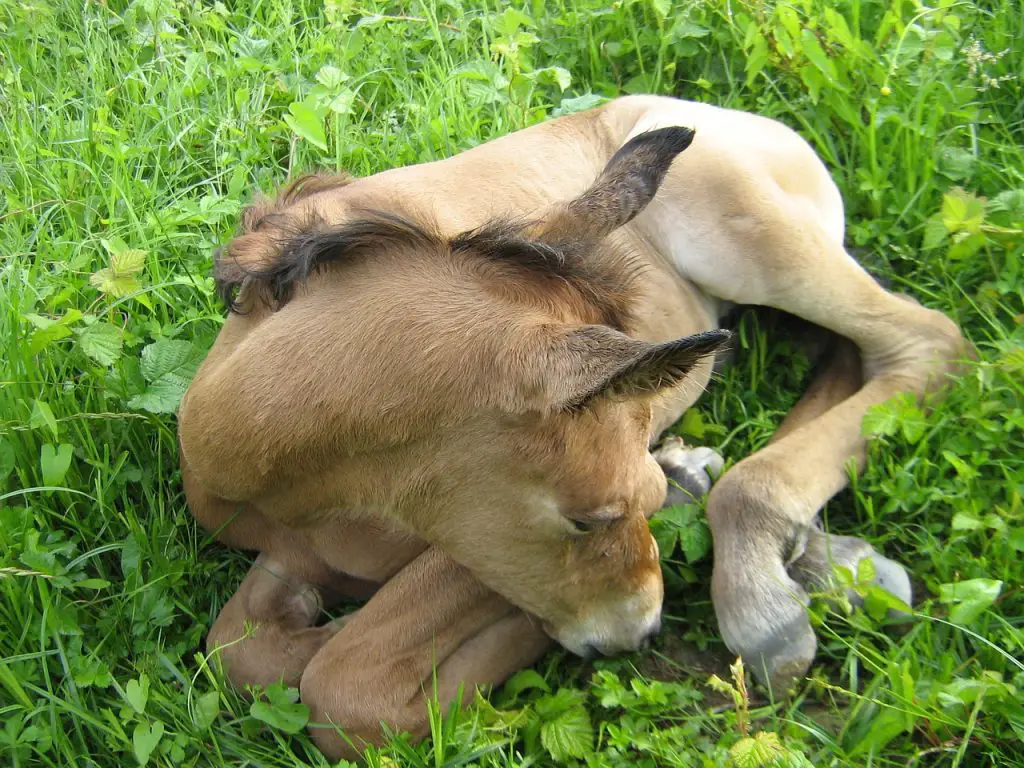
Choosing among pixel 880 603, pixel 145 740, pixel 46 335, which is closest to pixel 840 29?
pixel 880 603

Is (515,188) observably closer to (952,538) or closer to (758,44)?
(758,44)

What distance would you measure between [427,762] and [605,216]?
1665 mm

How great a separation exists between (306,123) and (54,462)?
6.39ft

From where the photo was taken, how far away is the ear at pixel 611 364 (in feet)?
7.03

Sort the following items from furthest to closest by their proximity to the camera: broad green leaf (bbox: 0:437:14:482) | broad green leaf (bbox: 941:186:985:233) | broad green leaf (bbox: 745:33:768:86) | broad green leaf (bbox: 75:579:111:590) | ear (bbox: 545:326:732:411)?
broad green leaf (bbox: 745:33:768:86) < broad green leaf (bbox: 941:186:985:233) < broad green leaf (bbox: 0:437:14:482) < broad green leaf (bbox: 75:579:111:590) < ear (bbox: 545:326:732:411)

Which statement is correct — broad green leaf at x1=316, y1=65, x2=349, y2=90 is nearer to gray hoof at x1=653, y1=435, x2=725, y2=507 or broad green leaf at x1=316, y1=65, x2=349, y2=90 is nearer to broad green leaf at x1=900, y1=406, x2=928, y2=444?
gray hoof at x1=653, y1=435, x2=725, y2=507

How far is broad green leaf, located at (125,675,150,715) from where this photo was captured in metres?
2.80

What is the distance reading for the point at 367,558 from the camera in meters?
3.15

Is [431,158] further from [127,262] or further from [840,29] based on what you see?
[840,29]

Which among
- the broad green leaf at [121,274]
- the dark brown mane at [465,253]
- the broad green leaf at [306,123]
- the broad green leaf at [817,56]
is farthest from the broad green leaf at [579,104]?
the broad green leaf at [121,274]

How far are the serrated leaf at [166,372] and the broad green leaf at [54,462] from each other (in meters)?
0.28

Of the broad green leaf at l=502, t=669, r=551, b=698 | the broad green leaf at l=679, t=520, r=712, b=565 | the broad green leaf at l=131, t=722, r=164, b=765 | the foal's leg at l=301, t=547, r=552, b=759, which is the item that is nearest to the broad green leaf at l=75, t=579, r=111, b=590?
the broad green leaf at l=131, t=722, r=164, b=765

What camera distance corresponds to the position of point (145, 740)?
9.09ft

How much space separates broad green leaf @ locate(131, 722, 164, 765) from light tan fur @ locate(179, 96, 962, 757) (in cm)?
37
